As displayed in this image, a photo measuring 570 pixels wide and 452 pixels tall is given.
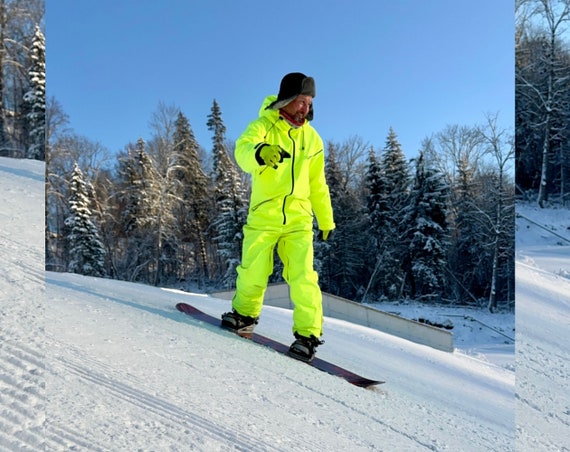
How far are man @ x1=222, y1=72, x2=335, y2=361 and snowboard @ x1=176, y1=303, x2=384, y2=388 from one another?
3 centimetres

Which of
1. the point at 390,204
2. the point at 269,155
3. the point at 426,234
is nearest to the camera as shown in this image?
the point at 269,155

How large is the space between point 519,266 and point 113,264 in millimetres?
2036

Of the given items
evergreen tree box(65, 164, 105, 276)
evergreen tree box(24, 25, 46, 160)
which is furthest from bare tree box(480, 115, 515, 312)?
evergreen tree box(65, 164, 105, 276)

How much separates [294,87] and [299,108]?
0.18 feet

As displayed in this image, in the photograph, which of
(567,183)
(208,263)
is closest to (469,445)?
(567,183)

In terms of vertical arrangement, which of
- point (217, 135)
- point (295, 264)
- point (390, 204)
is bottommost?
point (295, 264)

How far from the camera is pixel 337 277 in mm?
2793

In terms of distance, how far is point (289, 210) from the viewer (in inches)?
43.7

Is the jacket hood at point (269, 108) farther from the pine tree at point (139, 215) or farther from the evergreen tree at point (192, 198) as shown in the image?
the pine tree at point (139, 215)

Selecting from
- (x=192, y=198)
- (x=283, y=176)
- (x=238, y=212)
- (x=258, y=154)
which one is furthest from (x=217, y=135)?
(x=258, y=154)

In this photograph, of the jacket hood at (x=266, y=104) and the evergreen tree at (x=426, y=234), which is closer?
the jacket hood at (x=266, y=104)

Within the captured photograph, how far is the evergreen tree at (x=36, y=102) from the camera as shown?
121 cm

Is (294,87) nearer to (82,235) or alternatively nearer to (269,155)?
(269,155)

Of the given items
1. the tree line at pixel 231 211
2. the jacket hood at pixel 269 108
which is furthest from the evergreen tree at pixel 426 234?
the jacket hood at pixel 269 108
